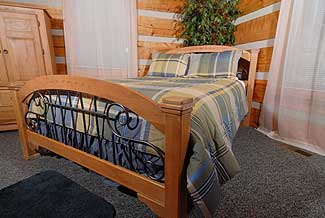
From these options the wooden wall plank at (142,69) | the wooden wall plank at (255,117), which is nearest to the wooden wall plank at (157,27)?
the wooden wall plank at (142,69)

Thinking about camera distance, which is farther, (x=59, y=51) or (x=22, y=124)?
(x=59, y=51)

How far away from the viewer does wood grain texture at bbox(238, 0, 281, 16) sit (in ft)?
7.36

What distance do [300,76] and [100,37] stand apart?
8.22 ft

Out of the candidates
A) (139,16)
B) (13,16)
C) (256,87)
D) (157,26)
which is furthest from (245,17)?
(13,16)

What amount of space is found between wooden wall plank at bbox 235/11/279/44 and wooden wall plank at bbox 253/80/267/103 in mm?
545

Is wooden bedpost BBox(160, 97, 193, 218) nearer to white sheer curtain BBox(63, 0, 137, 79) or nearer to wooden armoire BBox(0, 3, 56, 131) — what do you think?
wooden armoire BBox(0, 3, 56, 131)

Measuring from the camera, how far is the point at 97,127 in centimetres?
98

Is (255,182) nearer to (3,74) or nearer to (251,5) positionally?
(251,5)

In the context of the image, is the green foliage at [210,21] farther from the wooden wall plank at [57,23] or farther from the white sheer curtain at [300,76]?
the wooden wall plank at [57,23]

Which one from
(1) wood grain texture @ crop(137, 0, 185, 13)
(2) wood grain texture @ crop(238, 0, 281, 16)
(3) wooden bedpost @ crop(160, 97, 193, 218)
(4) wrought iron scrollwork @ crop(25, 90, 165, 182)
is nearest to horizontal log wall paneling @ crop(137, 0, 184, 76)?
(1) wood grain texture @ crop(137, 0, 185, 13)

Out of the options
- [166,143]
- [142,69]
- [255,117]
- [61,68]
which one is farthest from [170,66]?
[166,143]

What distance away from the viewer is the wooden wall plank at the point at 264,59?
2.25m

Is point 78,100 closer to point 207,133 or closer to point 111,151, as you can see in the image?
point 111,151

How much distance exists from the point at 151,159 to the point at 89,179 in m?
0.78
